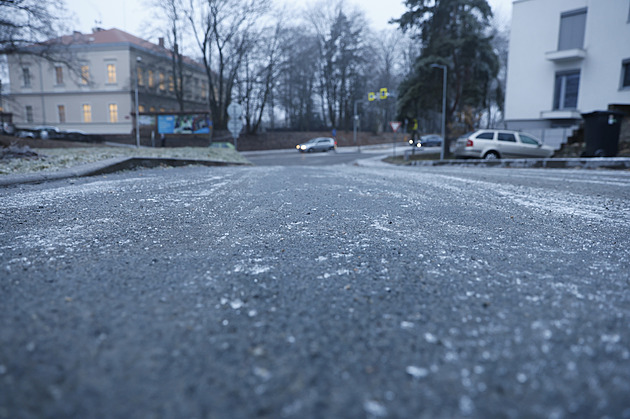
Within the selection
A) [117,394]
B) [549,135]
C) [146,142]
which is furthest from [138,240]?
[146,142]

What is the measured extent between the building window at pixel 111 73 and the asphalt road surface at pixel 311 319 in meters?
47.5

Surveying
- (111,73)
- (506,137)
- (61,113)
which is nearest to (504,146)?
(506,137)

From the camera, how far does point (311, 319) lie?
184 cm

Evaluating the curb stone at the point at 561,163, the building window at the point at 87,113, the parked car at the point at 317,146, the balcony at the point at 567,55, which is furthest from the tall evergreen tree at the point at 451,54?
the building window at the point at 87,113

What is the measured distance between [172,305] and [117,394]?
664mm

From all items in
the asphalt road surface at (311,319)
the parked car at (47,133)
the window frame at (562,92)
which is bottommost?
the asphalt road surface at (311,319)

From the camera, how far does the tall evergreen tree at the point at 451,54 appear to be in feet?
76.8

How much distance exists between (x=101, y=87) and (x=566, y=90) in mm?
44205

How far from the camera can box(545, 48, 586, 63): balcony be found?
68.8ft

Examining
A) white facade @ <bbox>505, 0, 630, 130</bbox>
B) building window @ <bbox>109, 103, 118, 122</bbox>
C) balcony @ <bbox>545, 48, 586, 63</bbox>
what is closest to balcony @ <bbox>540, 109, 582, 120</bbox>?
white facade @ <bbox>505, 0, 630, 130</bbox>

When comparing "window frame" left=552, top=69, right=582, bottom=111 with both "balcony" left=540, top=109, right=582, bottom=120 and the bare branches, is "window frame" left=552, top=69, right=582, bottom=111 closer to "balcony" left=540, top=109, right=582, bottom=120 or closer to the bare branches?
"balcony" left=540, top=109, right=582, bottom=120

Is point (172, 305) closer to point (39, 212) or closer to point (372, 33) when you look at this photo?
point (39, 212)

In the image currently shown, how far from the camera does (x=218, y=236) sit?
3340 mm

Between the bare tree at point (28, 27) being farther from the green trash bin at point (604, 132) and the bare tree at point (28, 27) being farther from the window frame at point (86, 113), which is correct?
the window frame at point (86, 113)
